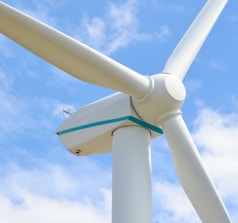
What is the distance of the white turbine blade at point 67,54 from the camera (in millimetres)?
6035

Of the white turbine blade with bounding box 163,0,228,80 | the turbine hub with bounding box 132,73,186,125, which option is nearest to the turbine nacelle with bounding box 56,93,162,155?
the turbine hub with bounding box 132,73,186,125

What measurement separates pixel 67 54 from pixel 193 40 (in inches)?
97.0

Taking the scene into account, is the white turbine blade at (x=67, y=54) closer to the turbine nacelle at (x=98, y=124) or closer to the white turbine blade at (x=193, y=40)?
the turbine nacelle at (x=98, y=124)

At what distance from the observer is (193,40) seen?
801 cm

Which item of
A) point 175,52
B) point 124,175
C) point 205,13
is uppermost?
point 205,13

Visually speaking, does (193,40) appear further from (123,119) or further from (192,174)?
(192,174)

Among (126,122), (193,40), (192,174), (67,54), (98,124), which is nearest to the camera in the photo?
(67,54)

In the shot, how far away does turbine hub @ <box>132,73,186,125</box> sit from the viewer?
6859 mm

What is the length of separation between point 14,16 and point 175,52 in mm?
2805

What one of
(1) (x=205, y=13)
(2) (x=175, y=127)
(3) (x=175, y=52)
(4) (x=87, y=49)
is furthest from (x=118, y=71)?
(1) (x=205, y=13)

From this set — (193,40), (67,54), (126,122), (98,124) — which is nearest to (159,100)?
(126,122)

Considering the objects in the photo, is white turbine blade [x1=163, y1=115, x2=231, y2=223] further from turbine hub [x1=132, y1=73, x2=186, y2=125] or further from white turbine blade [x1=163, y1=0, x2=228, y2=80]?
white turbine blade [x1=163, y1=0, x2=228, y2=80]

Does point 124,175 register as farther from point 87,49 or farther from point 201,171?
point 87,49

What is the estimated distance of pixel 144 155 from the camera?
6836 millimetres
